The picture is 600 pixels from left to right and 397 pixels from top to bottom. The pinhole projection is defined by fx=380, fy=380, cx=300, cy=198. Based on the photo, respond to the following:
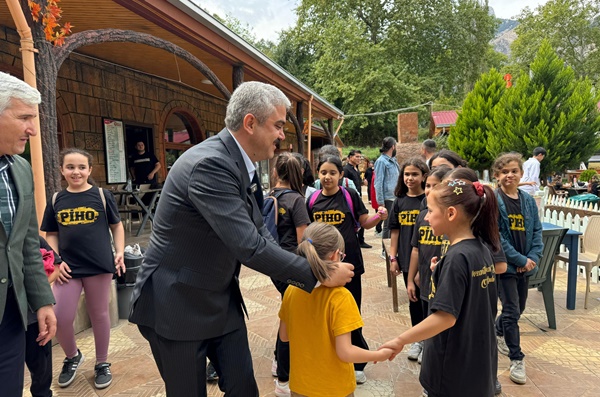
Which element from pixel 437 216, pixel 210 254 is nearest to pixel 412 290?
pixel 437 216

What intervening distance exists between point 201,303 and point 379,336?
8.25 ft

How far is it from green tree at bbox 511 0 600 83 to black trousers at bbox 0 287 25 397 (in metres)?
43.5

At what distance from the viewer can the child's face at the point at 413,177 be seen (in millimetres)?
3197

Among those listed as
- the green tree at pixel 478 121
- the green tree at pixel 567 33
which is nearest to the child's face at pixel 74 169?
the green tree at pixel 478 121

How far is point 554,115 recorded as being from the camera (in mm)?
10586

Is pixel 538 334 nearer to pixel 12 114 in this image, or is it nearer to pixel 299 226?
pixel 299 226

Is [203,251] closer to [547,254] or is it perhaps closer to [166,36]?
[547,254]

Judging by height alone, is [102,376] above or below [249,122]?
below

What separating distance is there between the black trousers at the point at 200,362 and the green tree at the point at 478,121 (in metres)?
14.3

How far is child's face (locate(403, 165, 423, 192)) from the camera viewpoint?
3.20 metres

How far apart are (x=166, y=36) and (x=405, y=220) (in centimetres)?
511

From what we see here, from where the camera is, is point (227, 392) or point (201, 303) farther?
point (227, 392)

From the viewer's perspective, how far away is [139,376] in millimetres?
2984

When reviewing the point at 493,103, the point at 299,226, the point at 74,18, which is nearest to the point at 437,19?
the point at 493,103
